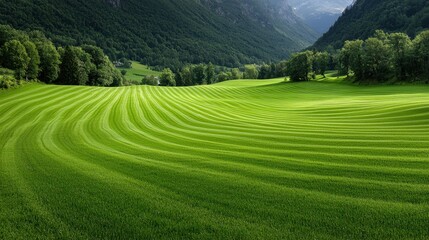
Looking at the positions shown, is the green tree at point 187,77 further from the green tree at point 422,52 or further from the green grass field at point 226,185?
the green grass field at point 226,185

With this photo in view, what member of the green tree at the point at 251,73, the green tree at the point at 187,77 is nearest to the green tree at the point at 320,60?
the green tree at the point at 251,73

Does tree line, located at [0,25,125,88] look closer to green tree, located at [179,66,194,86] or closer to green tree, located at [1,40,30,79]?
green tree, located at [1,40,30,79]

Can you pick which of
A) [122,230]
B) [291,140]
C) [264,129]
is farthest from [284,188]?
[264,129]

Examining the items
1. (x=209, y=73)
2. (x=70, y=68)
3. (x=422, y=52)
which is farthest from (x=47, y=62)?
(x=422, y=52)

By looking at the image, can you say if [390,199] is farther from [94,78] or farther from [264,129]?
[94,78]

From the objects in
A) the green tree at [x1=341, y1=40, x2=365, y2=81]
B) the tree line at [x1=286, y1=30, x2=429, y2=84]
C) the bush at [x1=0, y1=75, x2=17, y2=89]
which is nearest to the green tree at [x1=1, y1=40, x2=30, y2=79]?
the bush at [x1=0, y1=75, x2=17, y2=89]

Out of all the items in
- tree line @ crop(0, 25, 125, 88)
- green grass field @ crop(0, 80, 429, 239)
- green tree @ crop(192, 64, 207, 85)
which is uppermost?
tree line @ crop(0, 25, 125, 88)

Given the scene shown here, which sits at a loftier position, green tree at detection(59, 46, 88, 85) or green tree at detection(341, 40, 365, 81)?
green tree at detection(59, 46, 88, 85)

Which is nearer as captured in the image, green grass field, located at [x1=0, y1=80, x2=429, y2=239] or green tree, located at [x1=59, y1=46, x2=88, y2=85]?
green grass field, located at [x1=0, y1=80, x2=429, y2=239]
